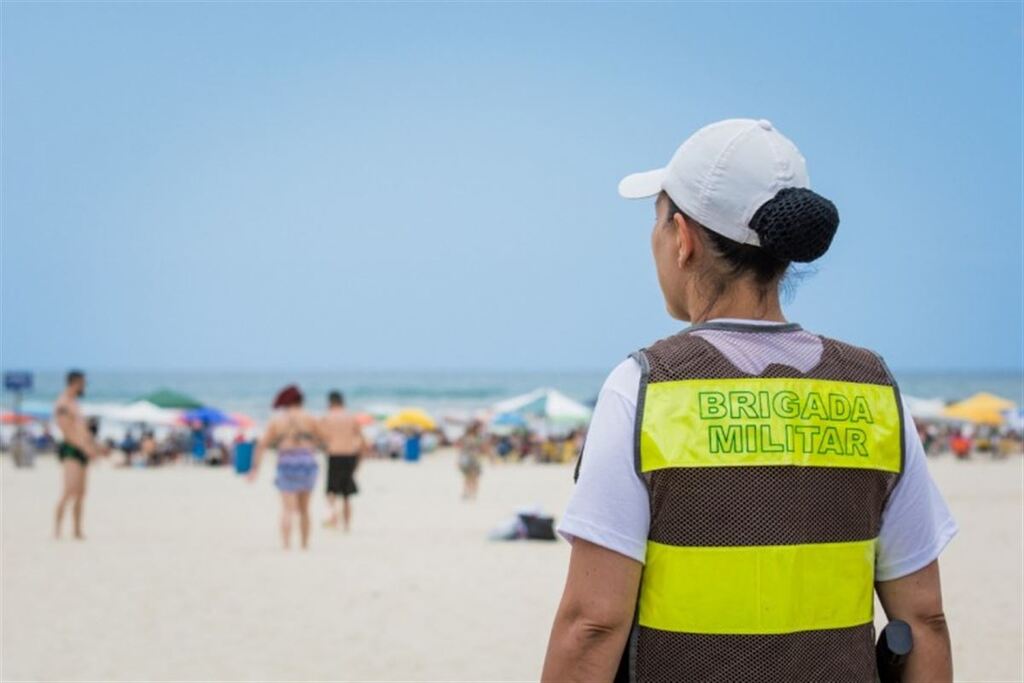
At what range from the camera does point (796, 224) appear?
1.78 meters

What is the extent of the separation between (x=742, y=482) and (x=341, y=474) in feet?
41.4

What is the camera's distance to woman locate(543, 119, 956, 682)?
174cm

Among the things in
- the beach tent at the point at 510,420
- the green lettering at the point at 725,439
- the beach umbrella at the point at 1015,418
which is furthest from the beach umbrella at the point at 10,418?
the green lettering at the point at 725,439

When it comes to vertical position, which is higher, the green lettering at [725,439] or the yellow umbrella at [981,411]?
the green lettering at [725,439]

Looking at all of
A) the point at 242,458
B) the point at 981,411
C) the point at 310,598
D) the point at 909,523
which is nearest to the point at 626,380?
the point at 909,523

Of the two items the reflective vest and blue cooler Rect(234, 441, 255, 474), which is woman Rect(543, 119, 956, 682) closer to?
the reflective vest

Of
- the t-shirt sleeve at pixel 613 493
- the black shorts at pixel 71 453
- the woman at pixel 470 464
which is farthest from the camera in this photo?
the woman at pixel 470 464

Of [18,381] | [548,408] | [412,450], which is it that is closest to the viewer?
[18,381]

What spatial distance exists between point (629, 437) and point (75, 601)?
325 inches

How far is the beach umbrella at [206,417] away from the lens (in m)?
35.5

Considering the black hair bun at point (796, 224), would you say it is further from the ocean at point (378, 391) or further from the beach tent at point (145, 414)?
the ocean at point (378, 391)

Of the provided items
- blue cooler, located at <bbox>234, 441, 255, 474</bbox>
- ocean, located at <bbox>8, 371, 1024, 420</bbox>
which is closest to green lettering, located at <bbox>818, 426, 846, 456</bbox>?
blue cooler, located at <bbox>234, 441, 255, 474</bbox>

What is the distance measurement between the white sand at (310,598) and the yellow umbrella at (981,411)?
19.7 meters

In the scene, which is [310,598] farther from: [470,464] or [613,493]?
[470,464]
